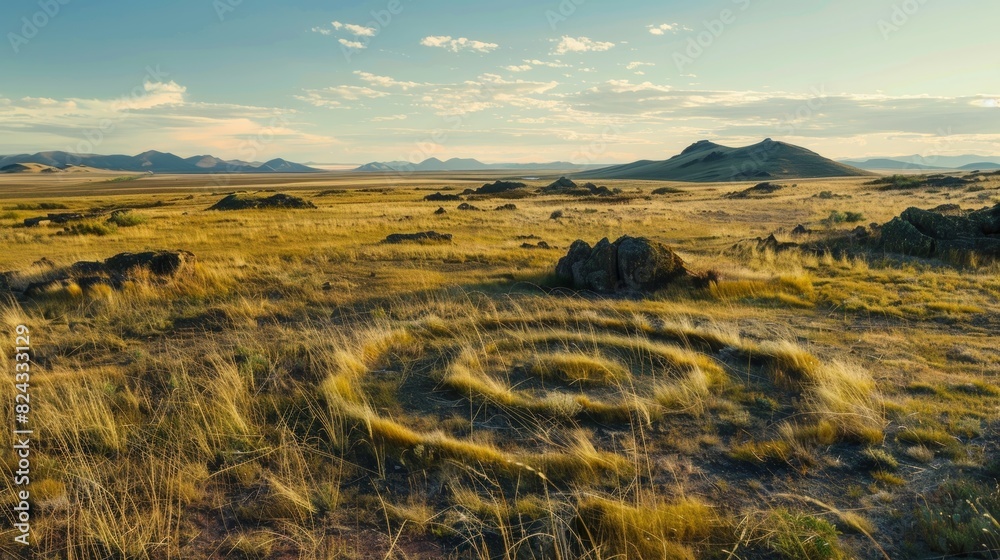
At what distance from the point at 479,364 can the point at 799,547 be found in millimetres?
4549

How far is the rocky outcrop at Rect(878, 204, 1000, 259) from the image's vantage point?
15977 millimetres

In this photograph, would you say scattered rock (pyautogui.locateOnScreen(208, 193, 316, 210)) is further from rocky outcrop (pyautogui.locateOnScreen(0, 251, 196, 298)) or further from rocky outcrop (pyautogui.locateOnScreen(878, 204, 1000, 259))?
rocky outcrop (pyautogui.locateOnScreen(878, 204, 1000, 259))

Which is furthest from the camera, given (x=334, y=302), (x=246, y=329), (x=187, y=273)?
(x=187, y=273)

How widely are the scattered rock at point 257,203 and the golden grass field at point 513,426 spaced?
33027mm

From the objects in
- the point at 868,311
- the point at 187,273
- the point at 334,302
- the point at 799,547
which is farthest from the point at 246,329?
the point at 868,311

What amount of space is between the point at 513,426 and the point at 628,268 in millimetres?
8022

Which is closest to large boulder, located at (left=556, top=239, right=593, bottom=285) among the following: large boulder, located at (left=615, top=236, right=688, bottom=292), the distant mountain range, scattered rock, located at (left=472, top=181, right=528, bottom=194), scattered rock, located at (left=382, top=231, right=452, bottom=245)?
large boulder, located at (left=615, top=236, right=688, bottom=292)

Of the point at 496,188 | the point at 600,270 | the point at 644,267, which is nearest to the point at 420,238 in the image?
the point at 600,270

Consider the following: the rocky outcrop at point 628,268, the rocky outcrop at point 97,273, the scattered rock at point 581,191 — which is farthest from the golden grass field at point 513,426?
the scattered rock at point 581,191

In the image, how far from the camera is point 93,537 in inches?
156

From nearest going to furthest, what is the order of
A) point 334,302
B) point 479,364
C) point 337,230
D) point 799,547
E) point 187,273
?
1. point 799,547
2. point 479,364
3. point 334,302
4. point 187,273
5. point 337,230

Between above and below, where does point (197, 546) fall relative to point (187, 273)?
below

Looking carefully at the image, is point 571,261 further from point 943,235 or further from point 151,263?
point 943,235

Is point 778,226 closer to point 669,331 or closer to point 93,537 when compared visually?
point 669,331
